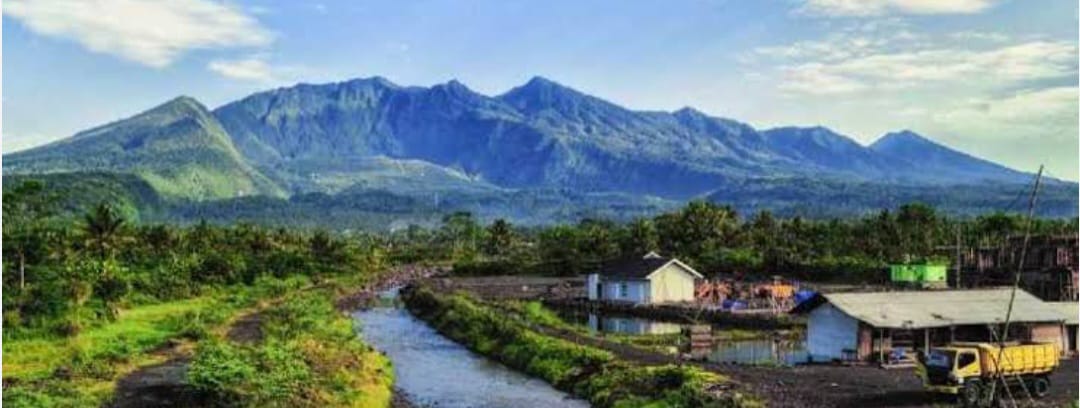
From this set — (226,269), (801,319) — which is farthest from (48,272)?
(801,319)

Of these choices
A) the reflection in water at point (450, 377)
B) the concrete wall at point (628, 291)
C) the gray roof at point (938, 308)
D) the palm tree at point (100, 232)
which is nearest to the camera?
the reflection in water at point (450, 377)

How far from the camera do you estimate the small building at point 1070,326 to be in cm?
Result: 3788

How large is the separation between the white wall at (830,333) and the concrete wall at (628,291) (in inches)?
1116

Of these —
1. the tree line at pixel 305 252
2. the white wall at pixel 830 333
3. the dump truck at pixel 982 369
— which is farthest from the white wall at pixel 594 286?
the dump truck at pixel 982 369

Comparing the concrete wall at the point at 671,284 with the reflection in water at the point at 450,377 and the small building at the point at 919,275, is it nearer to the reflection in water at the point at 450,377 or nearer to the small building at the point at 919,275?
the small building at the point at 919,275

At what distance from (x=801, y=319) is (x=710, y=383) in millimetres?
23845

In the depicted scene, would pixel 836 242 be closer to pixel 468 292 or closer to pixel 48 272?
pixel 468 292

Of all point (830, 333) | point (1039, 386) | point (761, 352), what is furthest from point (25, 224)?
point (1039, 386)

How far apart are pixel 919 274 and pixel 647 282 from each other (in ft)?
58.5

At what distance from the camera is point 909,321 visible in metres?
35.5

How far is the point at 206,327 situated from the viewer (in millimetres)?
48906

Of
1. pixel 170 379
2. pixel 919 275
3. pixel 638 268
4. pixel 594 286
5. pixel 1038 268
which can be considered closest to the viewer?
pixel 170 379

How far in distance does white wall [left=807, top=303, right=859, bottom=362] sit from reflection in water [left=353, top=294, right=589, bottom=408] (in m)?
9.83

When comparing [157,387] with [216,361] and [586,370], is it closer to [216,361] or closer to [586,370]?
[216,361]
